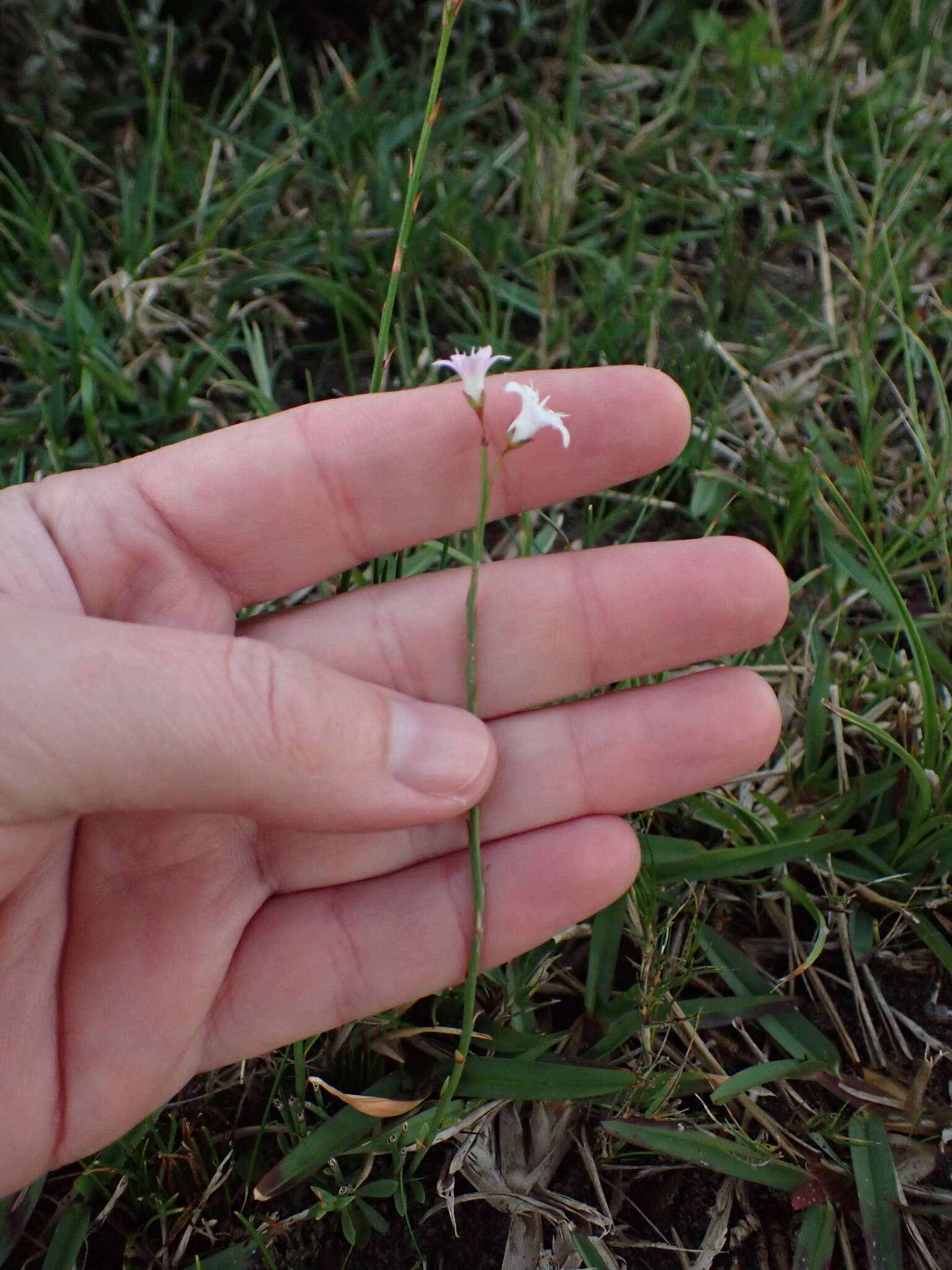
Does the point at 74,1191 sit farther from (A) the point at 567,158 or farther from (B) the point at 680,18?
(B) the point at 680,18

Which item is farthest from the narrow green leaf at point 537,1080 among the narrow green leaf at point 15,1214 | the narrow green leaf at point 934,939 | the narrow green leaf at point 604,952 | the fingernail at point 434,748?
the narrow green leaf at point 15,1214

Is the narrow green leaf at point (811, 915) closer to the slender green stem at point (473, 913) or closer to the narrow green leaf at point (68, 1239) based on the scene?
the slender green stem at point (473, 913)

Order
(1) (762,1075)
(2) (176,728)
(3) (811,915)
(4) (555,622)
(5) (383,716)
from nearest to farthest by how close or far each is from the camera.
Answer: (2) (176,728), (5) (383,716), (1) (762,1075), (4) (555,622), (3) (811,915)

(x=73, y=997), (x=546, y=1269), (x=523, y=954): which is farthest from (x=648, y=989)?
(x=73, y=997)

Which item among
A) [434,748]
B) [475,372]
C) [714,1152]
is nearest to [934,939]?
[714,1152]

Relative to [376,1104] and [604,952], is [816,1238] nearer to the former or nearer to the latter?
[604,952]

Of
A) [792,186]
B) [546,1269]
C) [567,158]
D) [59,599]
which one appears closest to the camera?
[546,1269]

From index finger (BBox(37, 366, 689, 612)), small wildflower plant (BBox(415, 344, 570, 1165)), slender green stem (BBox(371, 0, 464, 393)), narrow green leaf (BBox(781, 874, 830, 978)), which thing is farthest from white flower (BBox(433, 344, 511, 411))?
narrow green leaf (BBox(781, 874, 830, 978))
